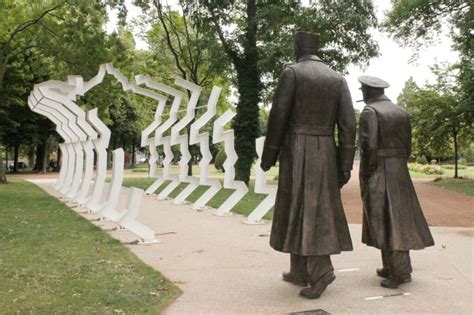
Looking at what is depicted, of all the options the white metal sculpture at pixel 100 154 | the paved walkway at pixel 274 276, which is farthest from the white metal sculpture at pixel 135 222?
the white metal sculpture at pixel 100 154

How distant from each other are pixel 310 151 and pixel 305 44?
1126mm

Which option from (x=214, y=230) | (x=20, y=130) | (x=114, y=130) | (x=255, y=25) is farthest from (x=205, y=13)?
(x=114, y=130)

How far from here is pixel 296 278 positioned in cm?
545

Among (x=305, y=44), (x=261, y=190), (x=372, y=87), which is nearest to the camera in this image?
(x=305, y=44)

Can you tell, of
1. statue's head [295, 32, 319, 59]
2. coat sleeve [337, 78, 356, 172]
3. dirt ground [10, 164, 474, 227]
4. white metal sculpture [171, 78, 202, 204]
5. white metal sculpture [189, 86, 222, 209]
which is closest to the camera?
coat sleeve [337, 78, 356, 172]

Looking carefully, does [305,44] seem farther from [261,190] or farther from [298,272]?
[261,190]

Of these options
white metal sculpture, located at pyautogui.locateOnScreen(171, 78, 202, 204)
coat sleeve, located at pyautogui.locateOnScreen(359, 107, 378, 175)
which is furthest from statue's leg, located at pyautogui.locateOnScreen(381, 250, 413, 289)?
white metal sculpture, located at pyautogui.locateOnScreen(171, 78, 202, 204)

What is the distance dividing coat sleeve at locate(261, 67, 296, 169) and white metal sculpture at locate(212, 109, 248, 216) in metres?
6.60

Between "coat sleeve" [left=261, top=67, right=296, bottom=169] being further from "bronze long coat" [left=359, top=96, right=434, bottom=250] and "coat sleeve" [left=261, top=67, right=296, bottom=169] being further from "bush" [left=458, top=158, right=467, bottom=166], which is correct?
"bush" [left=458, top=158, right=467, bottom=166]

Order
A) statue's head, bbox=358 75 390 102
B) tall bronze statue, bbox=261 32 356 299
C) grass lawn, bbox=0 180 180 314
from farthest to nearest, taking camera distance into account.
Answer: statue's head, bbox=358 75 390 102 → tall bronze statue, bbox=261 32 356 299 → grass lawn, bbox=0 180 180 314

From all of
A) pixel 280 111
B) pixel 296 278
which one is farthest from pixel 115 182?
pixel 280 111

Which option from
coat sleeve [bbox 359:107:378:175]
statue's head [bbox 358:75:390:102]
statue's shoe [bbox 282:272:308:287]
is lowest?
statue's shoe [bbox 282:272:308:287]

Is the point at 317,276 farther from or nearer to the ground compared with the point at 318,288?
farther from the ground

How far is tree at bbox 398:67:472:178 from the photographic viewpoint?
80.1 feet
